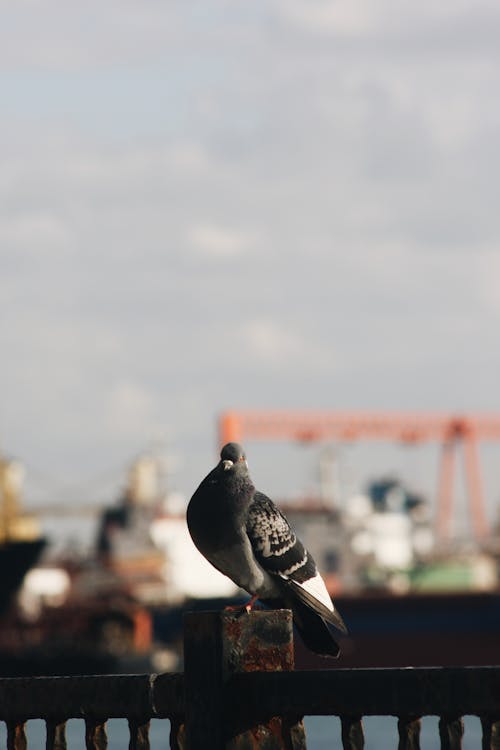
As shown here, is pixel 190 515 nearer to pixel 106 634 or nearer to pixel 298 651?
pixel 298 651

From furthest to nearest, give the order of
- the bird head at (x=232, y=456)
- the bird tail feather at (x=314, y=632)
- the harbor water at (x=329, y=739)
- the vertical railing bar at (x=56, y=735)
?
the harbor water at (x=329, y=739)
the bird head at (x=232, y=456)
the bird tail feather at (x=314, y=632)
the vertical railing bar at (x=56, y=735)

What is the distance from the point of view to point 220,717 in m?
5.85

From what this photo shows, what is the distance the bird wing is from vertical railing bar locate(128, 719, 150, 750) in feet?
3.29

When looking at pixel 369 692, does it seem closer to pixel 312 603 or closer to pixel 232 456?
pixel 312 603

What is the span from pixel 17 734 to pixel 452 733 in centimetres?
208

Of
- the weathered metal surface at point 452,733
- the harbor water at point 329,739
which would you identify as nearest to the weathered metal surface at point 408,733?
the weathered metal surface at point 452,733

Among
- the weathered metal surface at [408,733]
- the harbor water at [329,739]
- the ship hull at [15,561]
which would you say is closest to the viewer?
the weathered metal surface at [408,733]

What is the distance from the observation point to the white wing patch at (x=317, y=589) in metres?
6.96

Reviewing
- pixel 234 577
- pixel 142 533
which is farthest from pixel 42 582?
pixel 234 577

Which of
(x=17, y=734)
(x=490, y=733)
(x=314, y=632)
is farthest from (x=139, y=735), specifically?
(x=490, y=733)

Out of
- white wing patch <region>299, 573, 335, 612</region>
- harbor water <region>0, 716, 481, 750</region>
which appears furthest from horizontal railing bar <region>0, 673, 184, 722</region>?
harbor water <region>0, 716, 481, 750</region>

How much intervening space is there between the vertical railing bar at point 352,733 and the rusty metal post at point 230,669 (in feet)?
0.82

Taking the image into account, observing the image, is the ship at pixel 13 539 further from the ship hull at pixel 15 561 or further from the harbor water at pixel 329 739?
the harbor water at pixel 329 739

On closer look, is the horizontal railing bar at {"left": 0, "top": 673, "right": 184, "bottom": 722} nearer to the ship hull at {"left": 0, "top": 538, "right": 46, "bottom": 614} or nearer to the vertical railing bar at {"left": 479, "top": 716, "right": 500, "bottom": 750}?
the vertical railing bar at {"left": 479, "top": 716, "right": 500, "bottom": 750}
